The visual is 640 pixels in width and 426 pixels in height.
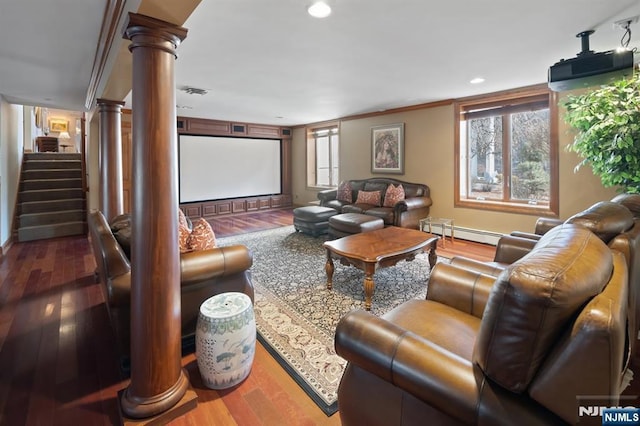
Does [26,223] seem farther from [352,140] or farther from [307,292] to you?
[352,140]

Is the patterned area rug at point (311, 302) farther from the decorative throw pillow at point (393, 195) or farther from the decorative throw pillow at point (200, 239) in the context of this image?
the decorative throw pillow at point (393, 195)

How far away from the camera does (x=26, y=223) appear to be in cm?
550

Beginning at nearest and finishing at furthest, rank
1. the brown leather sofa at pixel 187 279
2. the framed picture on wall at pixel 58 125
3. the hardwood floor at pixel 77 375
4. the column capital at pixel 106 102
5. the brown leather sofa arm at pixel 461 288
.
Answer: the hardwood floor at pixel 77 375 < the brown leather sofa arm at pixel 461 288 < the brown leather sofa at pixel 187 279 < the column capital at pixel 106 102 < the framed picture on wall at pixel 58 125

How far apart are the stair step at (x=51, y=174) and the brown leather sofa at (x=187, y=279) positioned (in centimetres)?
575

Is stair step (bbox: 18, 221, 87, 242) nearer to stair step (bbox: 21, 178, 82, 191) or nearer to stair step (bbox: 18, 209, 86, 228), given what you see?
stair step (bbox: 18, 209, 86, 228)

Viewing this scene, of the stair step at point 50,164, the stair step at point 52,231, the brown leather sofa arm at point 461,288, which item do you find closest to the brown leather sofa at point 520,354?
the brown leather sofa arm at point 461,288

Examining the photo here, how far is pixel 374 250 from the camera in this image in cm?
305

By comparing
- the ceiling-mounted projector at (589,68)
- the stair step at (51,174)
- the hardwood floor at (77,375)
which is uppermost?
the ceiling-mounted projector at (589,68)

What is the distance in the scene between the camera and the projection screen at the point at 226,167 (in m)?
7.29

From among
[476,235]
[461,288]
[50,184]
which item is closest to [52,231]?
[50,184]

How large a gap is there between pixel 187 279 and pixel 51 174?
→ 271 inches

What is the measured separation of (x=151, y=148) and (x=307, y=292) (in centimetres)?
214

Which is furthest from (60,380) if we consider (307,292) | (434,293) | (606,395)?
(606,395)

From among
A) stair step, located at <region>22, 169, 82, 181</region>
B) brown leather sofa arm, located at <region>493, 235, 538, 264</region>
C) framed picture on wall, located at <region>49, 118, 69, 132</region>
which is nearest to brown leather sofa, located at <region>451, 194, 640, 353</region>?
brown leather sofa arm, located at <region>493, 235, 538, 264</region>
